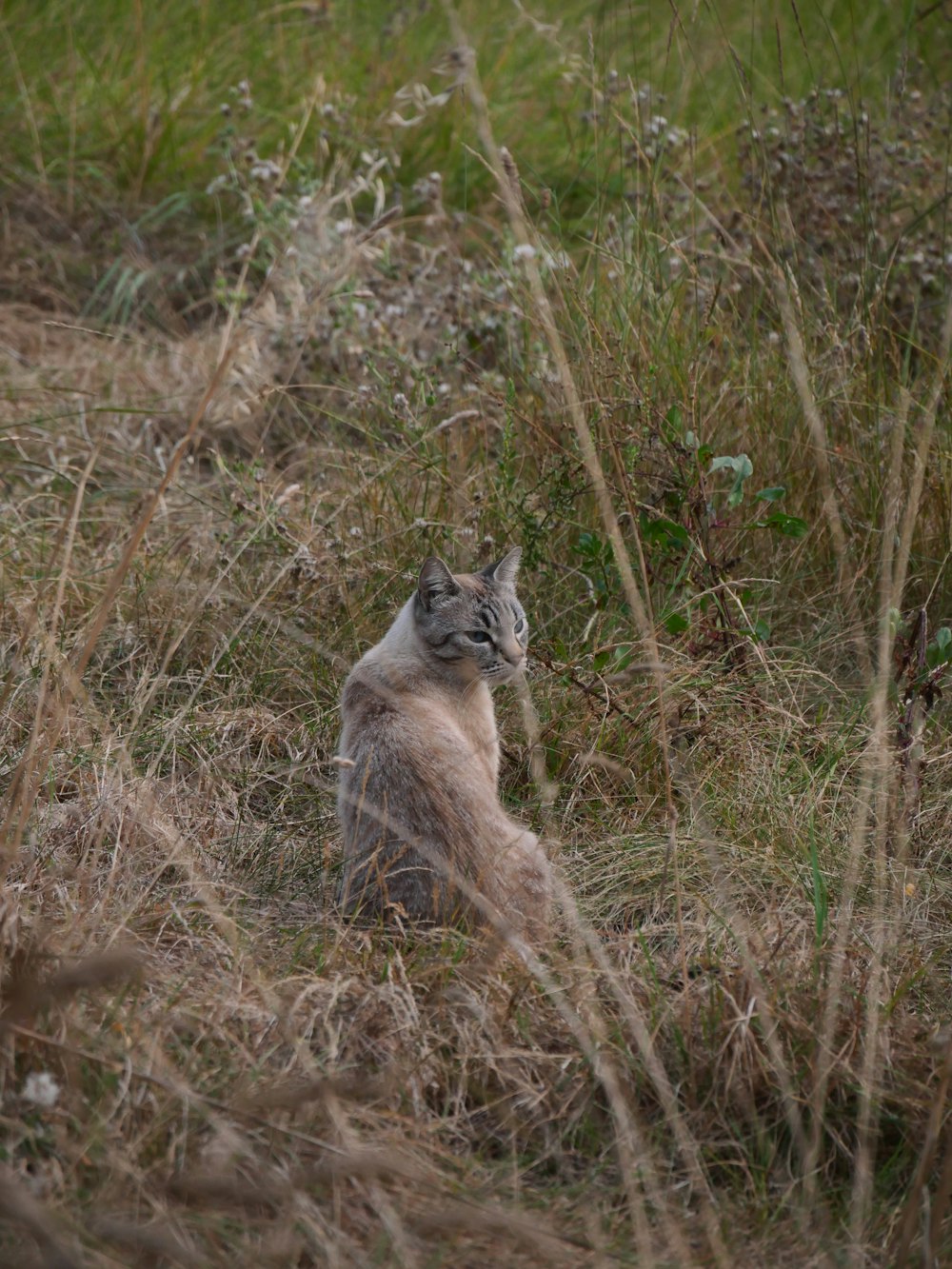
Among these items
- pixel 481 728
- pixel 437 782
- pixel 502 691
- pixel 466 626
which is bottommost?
pixel 502 691

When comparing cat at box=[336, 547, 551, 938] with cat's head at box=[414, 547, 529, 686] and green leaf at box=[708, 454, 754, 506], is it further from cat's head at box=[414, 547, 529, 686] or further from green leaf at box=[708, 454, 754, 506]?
green leaf at box=[708, 454, 754, 506]

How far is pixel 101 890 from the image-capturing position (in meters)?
2.88

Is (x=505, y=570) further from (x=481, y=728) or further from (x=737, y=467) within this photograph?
(x=737, y=467)

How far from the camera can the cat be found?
2805mm

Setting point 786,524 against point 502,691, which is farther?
point 502,691

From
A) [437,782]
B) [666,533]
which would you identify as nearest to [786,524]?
[666,533]

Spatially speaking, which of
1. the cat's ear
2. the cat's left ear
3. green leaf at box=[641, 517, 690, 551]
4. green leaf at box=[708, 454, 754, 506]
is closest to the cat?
the cat's ear

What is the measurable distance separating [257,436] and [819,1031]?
335cm

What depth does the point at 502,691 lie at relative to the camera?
3.81 m

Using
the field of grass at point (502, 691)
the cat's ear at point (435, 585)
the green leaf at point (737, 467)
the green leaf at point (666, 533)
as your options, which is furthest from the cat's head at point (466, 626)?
the green leaf at point (737, 467)

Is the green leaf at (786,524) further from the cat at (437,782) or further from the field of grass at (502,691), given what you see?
the cat at (437,782)

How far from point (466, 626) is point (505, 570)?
23cm

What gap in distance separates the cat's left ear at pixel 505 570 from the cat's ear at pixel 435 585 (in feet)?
0.45

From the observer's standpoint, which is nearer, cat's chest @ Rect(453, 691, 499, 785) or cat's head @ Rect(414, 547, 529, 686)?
cat's chest @ Rect(453, 691, 499, 785)
